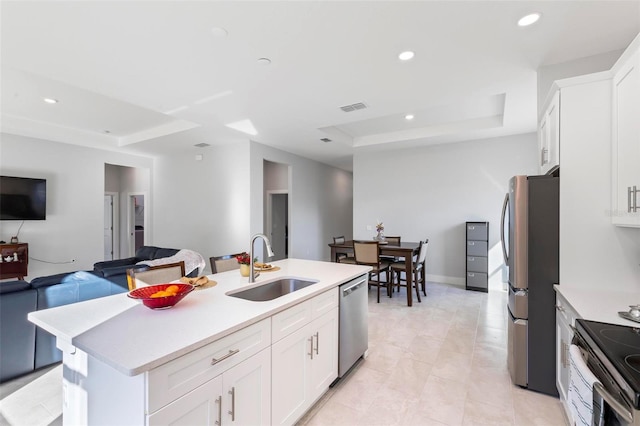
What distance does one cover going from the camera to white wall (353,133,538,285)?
5.20 m

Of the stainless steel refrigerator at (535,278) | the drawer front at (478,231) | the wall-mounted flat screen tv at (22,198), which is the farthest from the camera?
the drawer front at (478,231)

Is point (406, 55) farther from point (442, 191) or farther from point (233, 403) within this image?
point (442, 191)

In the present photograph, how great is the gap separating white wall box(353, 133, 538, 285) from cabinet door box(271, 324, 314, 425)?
458 cm

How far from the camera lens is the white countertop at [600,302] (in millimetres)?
1562

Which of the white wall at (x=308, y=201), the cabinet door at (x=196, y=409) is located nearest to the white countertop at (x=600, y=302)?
the cabinet door at (x=196, y=409)

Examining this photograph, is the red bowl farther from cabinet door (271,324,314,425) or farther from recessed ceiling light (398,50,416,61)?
recessed ceiling light (398,50,416,61)

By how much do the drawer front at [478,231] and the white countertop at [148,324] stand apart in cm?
411

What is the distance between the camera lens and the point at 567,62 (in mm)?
2633

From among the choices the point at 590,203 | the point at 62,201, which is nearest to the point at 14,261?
the point at 62,201

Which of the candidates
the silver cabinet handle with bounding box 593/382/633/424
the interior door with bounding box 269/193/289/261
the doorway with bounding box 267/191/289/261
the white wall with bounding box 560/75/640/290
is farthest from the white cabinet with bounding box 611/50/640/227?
the interior door with bounding box 269/193/289/261

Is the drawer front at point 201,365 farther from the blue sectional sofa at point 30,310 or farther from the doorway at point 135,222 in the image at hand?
the doorway at point 135,222

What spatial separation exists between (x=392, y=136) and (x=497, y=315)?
3535 mm

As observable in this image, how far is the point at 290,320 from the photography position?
1728 millimetres

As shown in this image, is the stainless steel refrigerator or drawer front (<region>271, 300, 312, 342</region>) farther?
the stainless steel refrigerator
